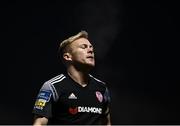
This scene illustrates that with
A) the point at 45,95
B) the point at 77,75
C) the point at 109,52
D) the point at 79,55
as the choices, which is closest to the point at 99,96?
the point at 77,75

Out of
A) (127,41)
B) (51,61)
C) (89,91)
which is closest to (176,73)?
(127,41)

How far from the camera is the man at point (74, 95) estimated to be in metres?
3.52

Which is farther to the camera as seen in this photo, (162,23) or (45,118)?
(162,23)

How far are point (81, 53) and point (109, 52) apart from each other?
4003 millimetres

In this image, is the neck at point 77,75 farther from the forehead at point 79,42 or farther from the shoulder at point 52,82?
the forehead at point 79,42

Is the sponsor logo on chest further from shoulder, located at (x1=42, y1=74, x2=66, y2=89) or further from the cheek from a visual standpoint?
Result: the cheek

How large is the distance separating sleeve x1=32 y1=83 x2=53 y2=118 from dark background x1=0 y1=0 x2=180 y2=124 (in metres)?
4.04

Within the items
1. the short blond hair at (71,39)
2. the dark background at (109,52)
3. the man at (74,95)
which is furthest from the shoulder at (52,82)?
the dark background at (109,52)

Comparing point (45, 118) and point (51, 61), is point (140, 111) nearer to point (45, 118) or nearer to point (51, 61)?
point (51, 61)

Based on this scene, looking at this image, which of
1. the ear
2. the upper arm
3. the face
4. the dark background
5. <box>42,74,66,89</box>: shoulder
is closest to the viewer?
the upper arm

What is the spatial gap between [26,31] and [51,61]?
26.2 inches

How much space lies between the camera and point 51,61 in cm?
768

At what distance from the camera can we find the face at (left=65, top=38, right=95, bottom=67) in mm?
3703

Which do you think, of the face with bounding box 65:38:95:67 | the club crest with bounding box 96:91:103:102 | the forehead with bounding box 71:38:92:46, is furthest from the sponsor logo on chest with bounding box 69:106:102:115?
the forehead with bounding box 71:38:92:46
